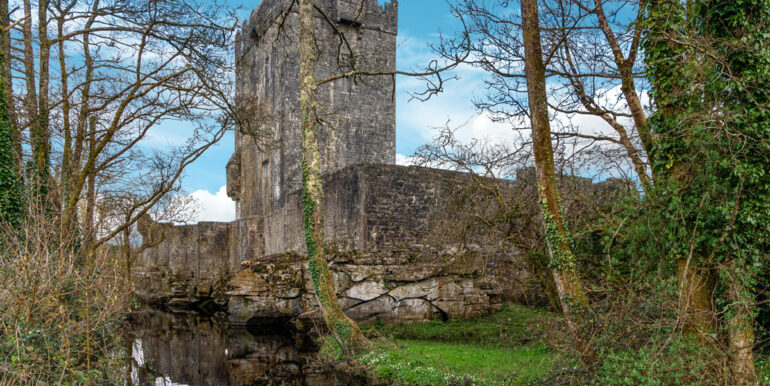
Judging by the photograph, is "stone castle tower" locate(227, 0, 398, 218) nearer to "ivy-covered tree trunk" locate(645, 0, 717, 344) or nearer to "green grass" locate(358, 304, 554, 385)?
"green grass" locate(358, 304, 554, 385)

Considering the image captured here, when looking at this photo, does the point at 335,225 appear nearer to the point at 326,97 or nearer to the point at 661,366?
the point at 326,97

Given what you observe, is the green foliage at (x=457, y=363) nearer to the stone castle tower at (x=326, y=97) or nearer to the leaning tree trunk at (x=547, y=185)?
the leaning tree trunk at (x=547, y=185)

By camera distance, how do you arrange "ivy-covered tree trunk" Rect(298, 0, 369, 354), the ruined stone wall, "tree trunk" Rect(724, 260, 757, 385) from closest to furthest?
"tree trunk" Rect(724, 260, 757, 385) → "ivy-covered tree trunk" Rect(298, 0, 369, 354) → the ruined stone wall

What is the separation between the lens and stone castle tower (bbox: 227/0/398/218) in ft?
85.8

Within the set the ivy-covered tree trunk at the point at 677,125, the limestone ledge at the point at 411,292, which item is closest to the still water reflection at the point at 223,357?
the limestone ledge at the point at 411,292

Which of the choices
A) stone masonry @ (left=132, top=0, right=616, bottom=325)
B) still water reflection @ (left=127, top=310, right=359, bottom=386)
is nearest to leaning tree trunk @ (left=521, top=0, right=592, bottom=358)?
stone masonry @ (left=132, top=0, right=616, bottom=325)

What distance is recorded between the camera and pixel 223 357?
12484 millimetres

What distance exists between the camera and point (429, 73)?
11930 mm

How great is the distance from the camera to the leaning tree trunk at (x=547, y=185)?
794cm

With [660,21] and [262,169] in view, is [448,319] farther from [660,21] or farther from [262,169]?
[262,169]

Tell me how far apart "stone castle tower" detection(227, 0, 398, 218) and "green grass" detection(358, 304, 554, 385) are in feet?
46.2

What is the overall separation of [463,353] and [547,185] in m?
3.57

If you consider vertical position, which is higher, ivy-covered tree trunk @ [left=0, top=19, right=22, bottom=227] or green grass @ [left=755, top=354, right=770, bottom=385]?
ivy-covered tree trunk @ [left=0, top=19, right=22, bottom=227]

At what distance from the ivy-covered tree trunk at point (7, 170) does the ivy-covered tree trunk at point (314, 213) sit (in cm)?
585
